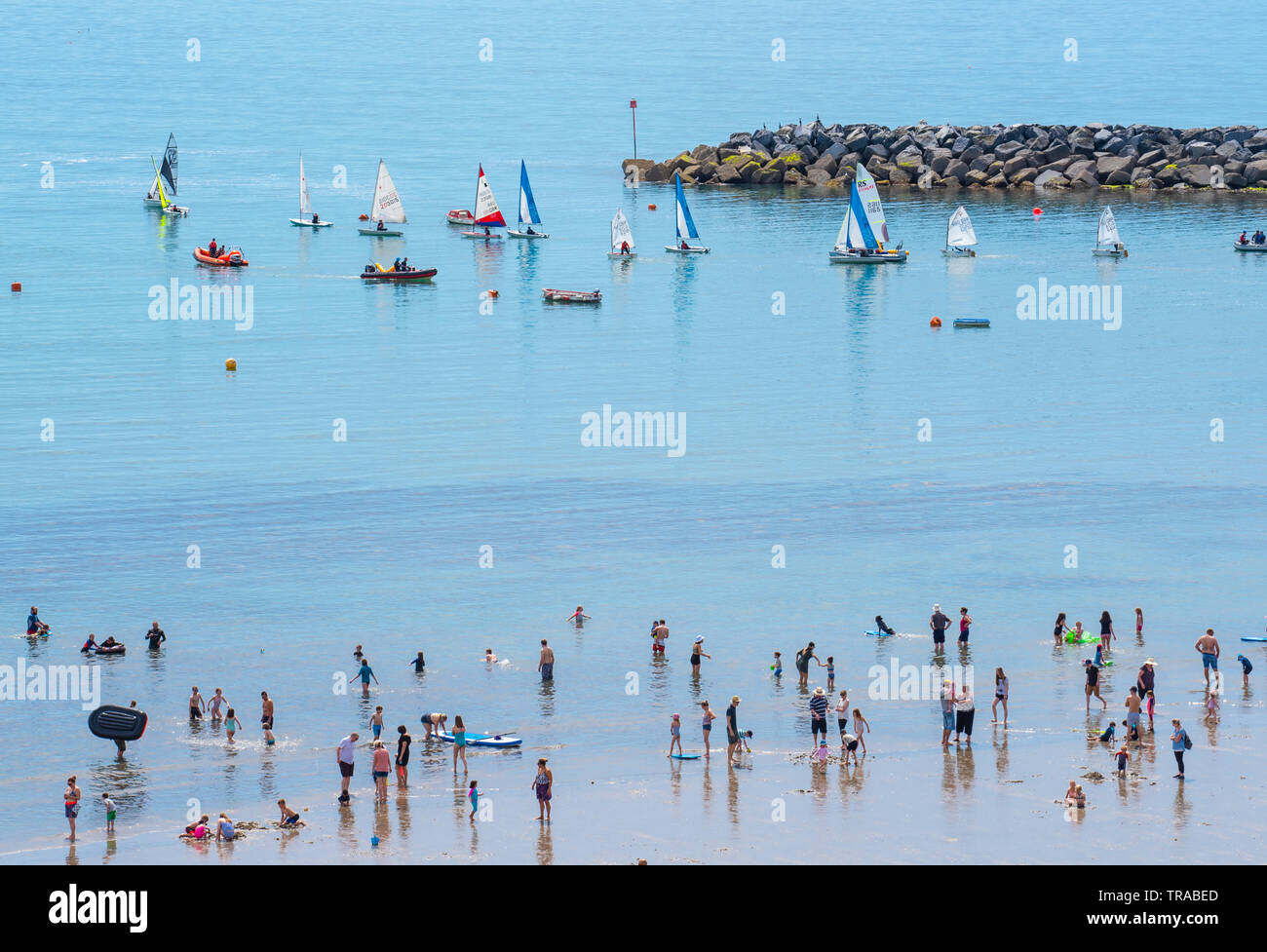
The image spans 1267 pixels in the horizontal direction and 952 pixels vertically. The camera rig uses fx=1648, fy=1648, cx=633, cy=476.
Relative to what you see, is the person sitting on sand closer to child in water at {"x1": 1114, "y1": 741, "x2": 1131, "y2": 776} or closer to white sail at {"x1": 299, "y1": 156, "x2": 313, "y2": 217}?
child in water at {"x1": 1114, "y1": 741, "x2": 1131, "y2": 776}

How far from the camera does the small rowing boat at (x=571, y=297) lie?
114 m

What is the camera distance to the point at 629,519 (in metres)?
64.9

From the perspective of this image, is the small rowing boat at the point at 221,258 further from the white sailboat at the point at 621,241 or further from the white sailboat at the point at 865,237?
the white sailboat at the point at 865,237

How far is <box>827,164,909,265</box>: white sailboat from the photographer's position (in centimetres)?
12688

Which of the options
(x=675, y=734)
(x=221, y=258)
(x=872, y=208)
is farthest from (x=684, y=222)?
(x=675, y=734)

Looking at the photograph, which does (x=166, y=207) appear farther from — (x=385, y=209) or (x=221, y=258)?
(x=221, y=258)

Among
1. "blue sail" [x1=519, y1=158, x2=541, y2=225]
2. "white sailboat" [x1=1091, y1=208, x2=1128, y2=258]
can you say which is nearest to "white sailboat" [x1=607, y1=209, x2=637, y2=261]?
"blue sail" [x1=519, y1=158, x2=541, y2=225]

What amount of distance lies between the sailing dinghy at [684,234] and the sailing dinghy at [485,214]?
17594 mm

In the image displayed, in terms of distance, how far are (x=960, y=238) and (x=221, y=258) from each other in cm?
5737

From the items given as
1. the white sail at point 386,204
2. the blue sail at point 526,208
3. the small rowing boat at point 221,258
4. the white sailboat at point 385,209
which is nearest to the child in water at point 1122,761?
the small rowing boat at point 221,258

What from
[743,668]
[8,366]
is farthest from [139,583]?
[8,366]

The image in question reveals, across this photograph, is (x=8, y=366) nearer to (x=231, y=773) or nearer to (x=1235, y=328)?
(x=231, y=773)

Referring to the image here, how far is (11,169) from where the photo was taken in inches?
7072

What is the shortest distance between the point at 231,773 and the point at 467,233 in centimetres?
10793
